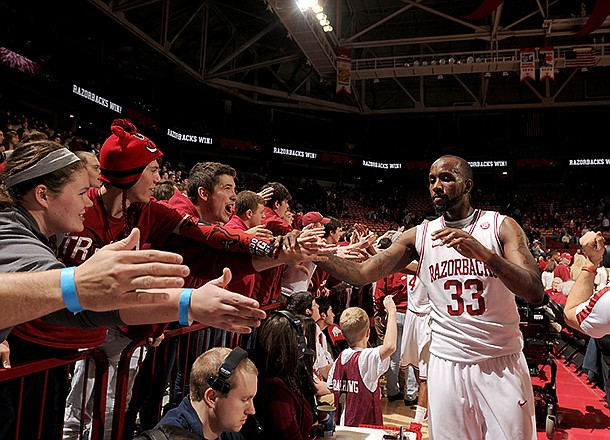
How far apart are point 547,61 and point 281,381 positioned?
18.7 m

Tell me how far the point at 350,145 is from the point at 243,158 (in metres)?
6.48

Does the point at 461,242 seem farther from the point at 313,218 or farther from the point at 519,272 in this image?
the point at 313,218

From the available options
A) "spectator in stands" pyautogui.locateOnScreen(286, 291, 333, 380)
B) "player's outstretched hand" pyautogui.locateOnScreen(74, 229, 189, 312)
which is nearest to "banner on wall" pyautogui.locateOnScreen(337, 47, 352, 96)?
"spectator in stands" pyautogui.locateOnScreen(286, 291, 333, 380)

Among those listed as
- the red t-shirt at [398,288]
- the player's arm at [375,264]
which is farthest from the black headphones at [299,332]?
the red t-shirt at [398,288]

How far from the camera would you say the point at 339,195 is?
27.7 m

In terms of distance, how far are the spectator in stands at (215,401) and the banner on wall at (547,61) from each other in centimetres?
1887

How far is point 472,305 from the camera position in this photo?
104 inches

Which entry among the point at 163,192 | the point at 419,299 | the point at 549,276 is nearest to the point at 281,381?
the point at 163,192

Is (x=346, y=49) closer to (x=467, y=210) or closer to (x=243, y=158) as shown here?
(x=243, y=158)

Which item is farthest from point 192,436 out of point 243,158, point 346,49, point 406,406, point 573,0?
point 243,158

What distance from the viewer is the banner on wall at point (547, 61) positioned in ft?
57.2

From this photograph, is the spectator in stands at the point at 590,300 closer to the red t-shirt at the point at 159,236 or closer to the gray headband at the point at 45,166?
the red t-shirt at the point at 159,236

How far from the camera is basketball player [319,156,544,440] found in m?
2.46

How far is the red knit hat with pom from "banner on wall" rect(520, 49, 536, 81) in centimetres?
1824
